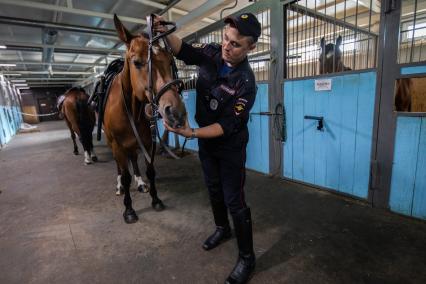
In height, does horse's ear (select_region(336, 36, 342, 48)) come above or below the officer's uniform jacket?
above

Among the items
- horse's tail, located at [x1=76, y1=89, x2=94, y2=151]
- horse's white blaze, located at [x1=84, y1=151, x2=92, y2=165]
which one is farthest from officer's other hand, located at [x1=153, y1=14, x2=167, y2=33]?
horse's white blaze, located at [x1=84, y1=151, x2=92, y2=165]

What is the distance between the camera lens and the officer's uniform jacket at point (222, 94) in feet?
3.64

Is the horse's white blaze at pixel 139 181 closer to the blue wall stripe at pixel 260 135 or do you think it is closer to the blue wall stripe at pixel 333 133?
the blue wall stripe at pixel 260 135

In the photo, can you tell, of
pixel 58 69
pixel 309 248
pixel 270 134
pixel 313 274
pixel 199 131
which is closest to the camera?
pixel 199 131

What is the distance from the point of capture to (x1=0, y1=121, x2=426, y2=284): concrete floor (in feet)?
4.35

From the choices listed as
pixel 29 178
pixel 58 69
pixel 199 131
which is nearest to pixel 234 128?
pixel 199 131

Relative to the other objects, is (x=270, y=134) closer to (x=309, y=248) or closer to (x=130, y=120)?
(x=309, y=248)

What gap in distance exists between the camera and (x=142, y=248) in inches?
62.6

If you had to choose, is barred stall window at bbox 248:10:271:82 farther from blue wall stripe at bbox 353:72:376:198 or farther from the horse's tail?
the horse's tail

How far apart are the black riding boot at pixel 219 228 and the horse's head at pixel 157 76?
718mm

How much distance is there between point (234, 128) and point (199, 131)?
0.19 meters

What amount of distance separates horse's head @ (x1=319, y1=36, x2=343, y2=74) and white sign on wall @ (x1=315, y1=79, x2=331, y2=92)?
160 mm

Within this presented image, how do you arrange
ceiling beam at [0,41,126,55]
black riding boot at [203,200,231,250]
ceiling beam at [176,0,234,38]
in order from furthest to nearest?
ceiling beam at [0,41,126,55] < ceiling beam at [176,0,234,38] < black riding boot at [203,200,231,250]

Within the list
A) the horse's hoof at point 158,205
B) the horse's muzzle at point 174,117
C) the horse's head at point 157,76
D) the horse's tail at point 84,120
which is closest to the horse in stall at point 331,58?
the horse's head at point 157,76
